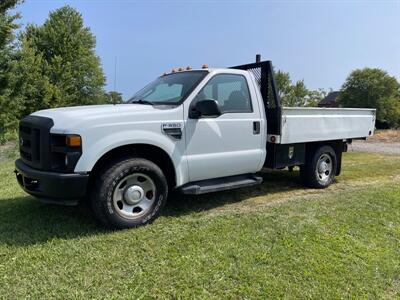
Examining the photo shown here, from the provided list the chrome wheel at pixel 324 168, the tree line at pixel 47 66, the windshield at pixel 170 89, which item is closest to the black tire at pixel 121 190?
the windshield at pixel 170 89

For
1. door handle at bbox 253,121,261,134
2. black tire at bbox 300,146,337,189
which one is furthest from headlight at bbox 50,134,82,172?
black tire at bbox 300,146,337,189

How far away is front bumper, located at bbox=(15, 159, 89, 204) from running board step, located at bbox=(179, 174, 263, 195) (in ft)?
4.49

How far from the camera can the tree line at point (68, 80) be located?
18.7 meters

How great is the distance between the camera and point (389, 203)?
18.6 ft

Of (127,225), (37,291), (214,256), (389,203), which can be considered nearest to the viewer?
(37,291)

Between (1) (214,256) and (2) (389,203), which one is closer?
(1) (214,256)

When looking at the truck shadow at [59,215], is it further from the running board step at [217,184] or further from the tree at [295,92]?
the tree at [295,92]

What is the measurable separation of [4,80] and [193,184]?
15.9 meters

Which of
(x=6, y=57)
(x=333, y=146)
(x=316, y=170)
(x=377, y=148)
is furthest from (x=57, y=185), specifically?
(x=6, y=57)

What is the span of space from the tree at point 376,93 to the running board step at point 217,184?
3760 centimetres

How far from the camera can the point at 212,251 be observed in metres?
3.78

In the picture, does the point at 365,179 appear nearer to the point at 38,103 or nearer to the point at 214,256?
the point at 214,256

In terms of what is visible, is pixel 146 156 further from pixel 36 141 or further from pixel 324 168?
pixel 324 168

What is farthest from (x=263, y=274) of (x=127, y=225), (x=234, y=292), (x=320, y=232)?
(x=127, y=225)
